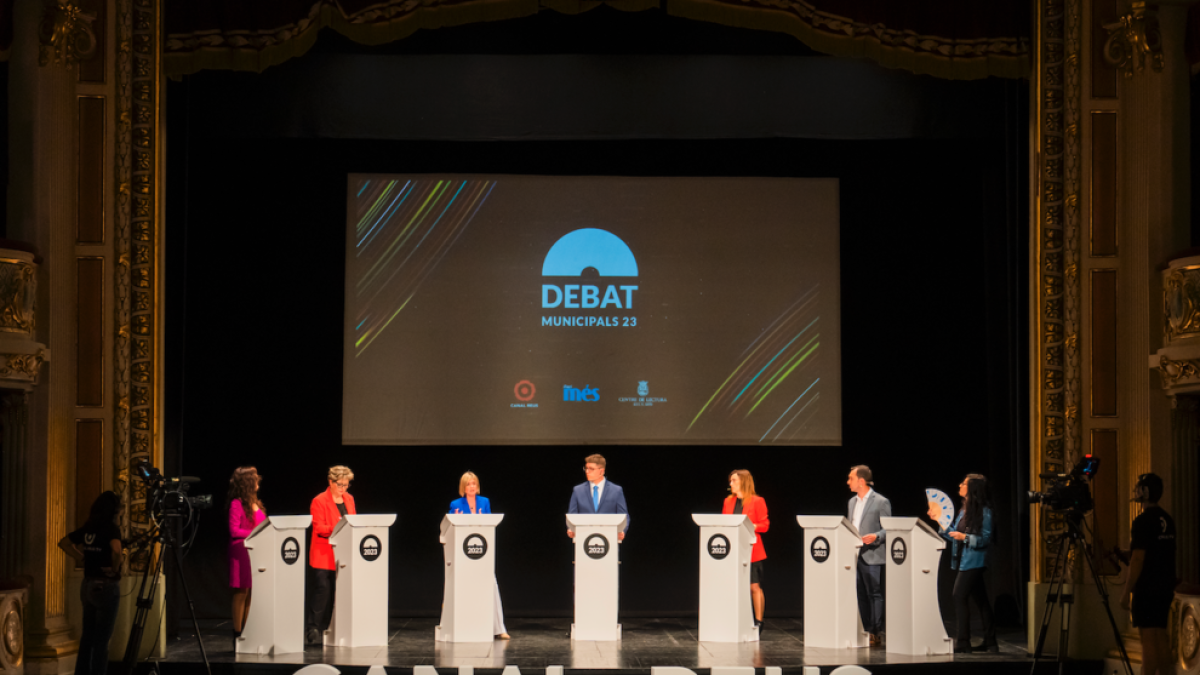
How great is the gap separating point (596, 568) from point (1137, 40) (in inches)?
223

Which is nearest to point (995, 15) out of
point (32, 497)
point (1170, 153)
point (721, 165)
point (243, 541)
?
point (1170, 153)

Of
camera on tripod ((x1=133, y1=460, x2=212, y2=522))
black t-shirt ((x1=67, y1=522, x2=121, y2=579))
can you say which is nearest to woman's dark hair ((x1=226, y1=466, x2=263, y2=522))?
camera on tripod ((x1=133, y1=460, x2=212, y2=522))

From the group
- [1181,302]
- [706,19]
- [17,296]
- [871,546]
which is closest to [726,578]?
[871,546]

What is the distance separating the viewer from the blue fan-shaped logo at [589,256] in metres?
10.9

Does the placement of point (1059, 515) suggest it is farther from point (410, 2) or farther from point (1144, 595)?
point (410, 2)

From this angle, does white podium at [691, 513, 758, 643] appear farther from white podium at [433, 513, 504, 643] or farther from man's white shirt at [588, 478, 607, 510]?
white podium at [433, 513, 504, 643]

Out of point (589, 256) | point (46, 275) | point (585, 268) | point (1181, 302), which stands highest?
point (589, 256)

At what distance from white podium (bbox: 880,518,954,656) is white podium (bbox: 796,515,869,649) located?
25 centimetres

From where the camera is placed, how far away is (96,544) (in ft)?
23.3

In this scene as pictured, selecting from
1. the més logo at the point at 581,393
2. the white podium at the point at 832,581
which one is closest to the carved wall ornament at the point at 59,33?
the més logo at the point at 581,393

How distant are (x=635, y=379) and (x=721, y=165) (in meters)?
2.26

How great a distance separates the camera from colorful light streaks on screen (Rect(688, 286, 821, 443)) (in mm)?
10789

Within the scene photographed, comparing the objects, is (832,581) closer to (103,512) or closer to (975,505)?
(975,505)

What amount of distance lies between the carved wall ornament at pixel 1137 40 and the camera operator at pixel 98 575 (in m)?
7.84
